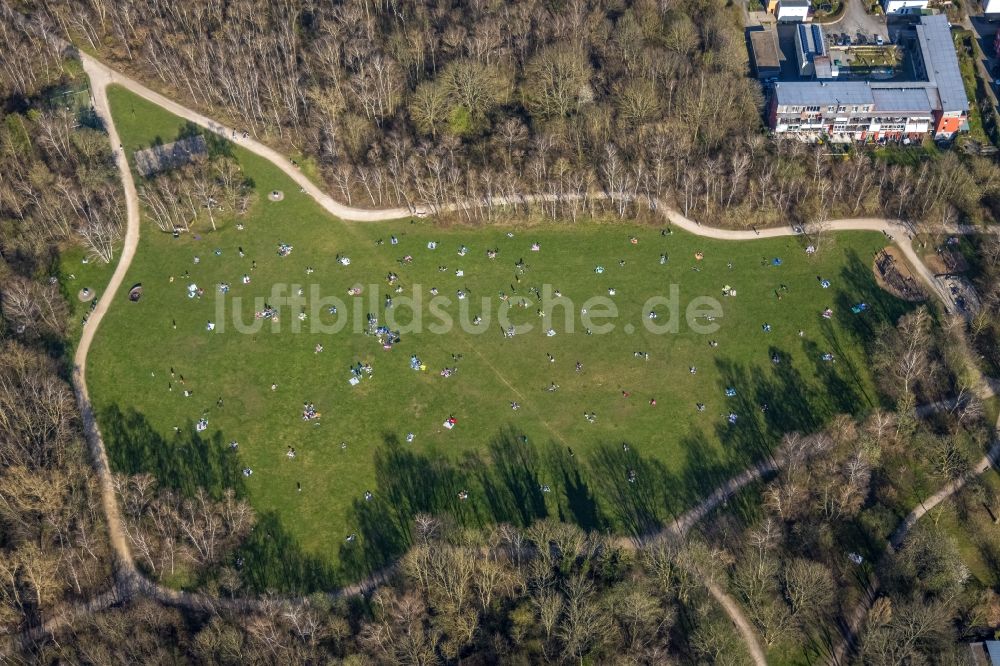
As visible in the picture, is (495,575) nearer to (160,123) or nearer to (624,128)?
(624,128)

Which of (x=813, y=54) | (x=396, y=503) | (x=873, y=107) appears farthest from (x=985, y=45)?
(x=396, y=503)

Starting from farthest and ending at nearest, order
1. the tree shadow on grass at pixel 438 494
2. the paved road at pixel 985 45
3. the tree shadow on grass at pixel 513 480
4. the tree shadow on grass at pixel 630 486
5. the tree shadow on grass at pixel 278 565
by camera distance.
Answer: the paved road at pixel 985 45 < the tree shadow on grass at pixel 513 480 < the tree shadow on grass at pixel 630 486 < the tree shadow on grass at pixel 438 494 < the tree shadow on grass at pixel 278 565

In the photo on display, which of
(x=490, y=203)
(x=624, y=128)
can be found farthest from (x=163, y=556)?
(x=624, y=128)

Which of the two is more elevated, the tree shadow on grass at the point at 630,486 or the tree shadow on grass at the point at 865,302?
the tree shadow on grass at the point at 865,302

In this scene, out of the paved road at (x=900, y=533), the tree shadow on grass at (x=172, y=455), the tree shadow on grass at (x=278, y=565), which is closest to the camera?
the paved road at (x=900, y=533)

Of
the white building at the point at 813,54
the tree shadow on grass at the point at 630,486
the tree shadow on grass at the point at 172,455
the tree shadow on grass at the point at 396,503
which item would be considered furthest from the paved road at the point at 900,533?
the tree shadow on grass at the point at 172,455

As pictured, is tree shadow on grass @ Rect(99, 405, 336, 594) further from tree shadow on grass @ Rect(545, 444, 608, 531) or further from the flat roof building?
the flat roof building

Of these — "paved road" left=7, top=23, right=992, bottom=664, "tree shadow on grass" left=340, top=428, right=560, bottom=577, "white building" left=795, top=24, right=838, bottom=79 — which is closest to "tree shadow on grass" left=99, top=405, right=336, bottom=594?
"paved road" left=7, top=23, right=992, bottom=664

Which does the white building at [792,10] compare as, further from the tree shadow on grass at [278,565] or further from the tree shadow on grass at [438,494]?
the tree shadow on grass at [278,565]
